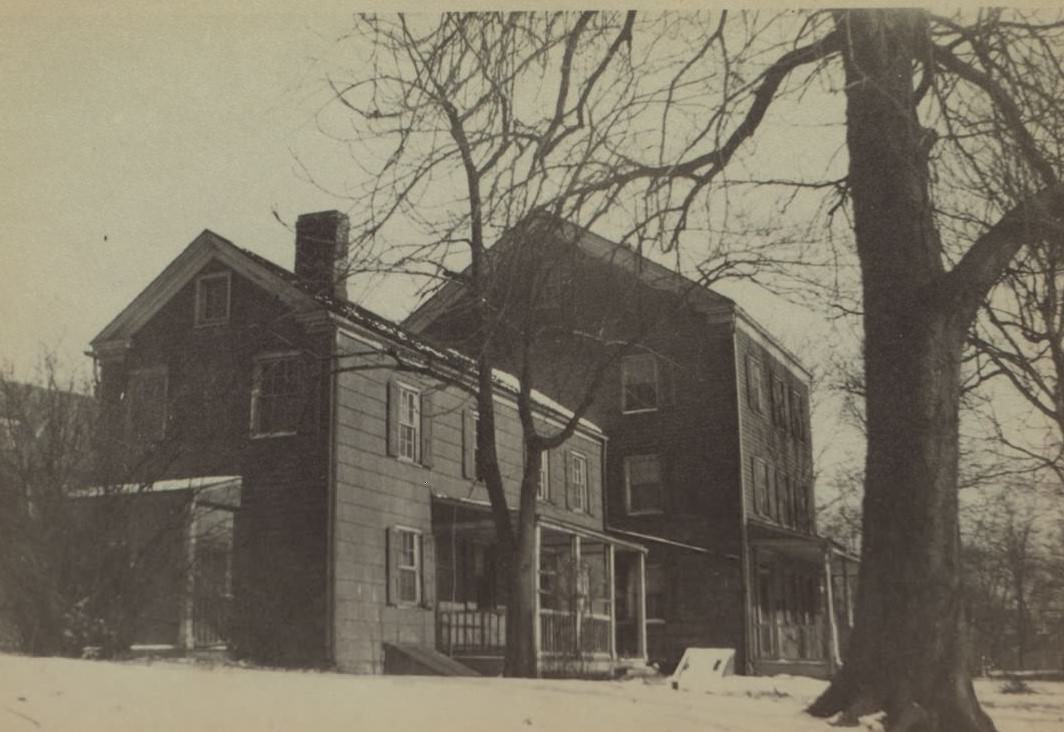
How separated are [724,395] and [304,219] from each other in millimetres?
4513

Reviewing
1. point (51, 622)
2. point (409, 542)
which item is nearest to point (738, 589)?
point (409, 542)

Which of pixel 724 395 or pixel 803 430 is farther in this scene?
pixel 724 395

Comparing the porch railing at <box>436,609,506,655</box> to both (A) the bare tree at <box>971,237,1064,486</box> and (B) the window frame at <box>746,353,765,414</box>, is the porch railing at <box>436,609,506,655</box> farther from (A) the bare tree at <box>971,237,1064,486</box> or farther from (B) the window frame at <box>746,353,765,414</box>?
(A) the bare tree at <box>971,237,1064,486</box>

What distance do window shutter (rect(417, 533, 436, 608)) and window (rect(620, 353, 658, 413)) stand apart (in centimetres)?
567

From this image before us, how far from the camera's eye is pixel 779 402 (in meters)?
8.77

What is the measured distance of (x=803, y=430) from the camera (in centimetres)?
843

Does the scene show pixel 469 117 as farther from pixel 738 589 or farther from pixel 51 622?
pixel 738 589

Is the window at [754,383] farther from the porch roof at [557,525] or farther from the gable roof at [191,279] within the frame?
the porch roof at [557,525]

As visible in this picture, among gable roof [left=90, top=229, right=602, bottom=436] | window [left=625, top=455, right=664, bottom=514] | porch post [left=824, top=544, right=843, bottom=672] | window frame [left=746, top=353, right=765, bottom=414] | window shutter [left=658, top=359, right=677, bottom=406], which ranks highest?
gable roof [left=90, top=229, right=602, bottom=436]

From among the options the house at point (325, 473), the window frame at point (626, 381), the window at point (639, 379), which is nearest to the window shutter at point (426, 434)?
the house at point (325, 473)

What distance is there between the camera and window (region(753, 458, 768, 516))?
28.6 ft

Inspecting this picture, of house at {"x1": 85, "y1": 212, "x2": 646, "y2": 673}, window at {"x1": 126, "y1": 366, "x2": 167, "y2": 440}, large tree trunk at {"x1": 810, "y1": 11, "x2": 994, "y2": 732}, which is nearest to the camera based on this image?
large tree trunk at {"x1": 810, "y1": 11, "x2": 994, "y2": 732}

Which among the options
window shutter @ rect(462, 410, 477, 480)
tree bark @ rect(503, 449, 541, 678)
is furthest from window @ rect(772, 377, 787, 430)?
window shutter @ rect(462, 410, 477, 480)

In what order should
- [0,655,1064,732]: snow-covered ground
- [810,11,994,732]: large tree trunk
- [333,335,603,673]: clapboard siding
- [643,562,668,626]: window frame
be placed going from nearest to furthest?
[0,655,1064,732]: snow-covered ground → [810,11,994,732]: large tree trunk → [643,562,668,626]: window frame → [333,335,603,673]: clapboard siding
